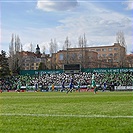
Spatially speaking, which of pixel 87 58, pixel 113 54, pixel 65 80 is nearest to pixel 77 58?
pixel 87 58

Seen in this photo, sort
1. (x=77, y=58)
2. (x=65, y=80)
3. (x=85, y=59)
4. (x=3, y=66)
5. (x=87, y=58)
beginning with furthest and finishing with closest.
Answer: (x=77, y=58)
(x=87, y=58)
(x=85, y=59)
(x=3, y=66)
(x=65, y=80)

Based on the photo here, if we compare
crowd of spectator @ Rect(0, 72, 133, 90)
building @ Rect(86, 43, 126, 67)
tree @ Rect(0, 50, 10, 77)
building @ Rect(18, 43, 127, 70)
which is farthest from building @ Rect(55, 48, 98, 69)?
crowd of spectator @ Rect(0, 72, 133, 90)

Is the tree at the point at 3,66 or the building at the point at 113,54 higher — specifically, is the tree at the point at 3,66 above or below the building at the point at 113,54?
below

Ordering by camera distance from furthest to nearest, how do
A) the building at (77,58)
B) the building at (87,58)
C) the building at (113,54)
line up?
the building at (77,58) → the building at (87,58) → the building at (113,54)

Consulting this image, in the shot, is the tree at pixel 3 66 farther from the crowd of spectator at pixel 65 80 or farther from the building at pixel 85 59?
the building at pixel 85 59

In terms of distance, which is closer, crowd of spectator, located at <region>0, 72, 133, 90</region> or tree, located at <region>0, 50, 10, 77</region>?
crowd of spectator, located at <region>0, 72, 133, 90</region>

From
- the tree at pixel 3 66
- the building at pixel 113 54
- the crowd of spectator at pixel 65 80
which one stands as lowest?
the crowd of spectator at pixel 65 80

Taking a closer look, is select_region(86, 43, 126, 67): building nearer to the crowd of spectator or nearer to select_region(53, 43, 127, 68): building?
select_region(53, 43, 127, 68): building

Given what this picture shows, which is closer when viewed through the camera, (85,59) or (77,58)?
(85,59)

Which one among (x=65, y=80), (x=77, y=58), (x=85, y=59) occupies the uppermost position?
(x=77, y=58)

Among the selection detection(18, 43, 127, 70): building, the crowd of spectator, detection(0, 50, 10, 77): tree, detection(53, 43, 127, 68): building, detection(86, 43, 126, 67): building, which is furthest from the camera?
detection(18, 43, 127, 70): building

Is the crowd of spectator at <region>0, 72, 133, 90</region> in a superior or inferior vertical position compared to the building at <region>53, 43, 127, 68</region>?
inferior

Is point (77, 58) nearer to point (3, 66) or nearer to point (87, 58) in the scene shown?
point (87, 58)

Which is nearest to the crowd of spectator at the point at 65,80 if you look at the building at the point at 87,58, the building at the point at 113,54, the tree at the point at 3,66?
the tree at the point at 3,66
